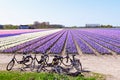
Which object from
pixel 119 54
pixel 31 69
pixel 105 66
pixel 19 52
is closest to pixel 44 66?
pixel 31 69

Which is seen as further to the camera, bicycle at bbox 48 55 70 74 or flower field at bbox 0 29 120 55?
flower field at bbox 0 29 120 55

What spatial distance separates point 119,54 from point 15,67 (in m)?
10.9

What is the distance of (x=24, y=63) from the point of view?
1490 cm

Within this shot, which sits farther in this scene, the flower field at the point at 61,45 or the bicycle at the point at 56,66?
the flower field at the point at 61,45

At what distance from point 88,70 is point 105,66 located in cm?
191

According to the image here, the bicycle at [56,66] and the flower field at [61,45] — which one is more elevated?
the bicycle at [56,66]

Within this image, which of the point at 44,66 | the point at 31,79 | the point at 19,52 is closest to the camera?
the point at 31,79

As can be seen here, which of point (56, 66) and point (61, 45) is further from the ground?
point (56, 66)

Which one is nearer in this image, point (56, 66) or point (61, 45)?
point (56, 66)

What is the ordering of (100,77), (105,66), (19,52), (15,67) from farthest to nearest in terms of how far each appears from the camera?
(19,52) < (105,66) < (15,67) < (100,77)

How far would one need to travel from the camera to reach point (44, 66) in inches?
563

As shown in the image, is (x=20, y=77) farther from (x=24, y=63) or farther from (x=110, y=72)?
(x=110, y=72)

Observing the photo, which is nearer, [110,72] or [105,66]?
[110,72]

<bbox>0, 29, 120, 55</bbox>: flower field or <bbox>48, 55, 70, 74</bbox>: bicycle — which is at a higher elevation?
<bbox>48, 55, 70, 74</bbox>: bicycle
